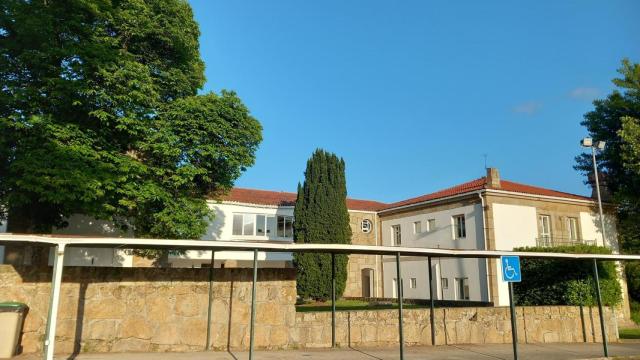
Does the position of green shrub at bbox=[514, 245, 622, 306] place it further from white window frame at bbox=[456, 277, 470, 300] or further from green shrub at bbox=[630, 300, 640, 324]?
green shrub at bbox=[630, 300, 640, 324]

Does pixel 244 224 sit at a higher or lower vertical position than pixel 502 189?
lower

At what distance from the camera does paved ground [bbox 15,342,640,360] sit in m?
11.0

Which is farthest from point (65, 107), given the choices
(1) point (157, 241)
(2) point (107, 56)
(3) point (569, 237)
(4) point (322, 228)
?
(3) point (569, 237)

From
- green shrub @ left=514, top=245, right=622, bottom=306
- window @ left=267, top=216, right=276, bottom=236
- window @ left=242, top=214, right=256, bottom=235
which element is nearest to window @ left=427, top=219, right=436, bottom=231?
window @ left=267, top=216, right=276, bottom=236

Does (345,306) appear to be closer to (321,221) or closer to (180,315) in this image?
(321,221)

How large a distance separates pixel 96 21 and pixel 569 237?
29727 millimetres

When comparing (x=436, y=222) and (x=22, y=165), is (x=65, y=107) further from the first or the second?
(x=436, y=222)

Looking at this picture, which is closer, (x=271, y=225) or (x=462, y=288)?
(x=462, y=288)

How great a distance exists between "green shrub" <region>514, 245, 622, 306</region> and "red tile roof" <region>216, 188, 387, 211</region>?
18.9 m

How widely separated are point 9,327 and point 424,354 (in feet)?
32.4

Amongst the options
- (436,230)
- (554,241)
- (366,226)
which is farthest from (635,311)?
(366,226)

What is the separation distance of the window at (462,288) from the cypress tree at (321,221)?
7382mm

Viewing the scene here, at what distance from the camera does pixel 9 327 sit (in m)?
10.0

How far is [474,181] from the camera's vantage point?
34.0 m
